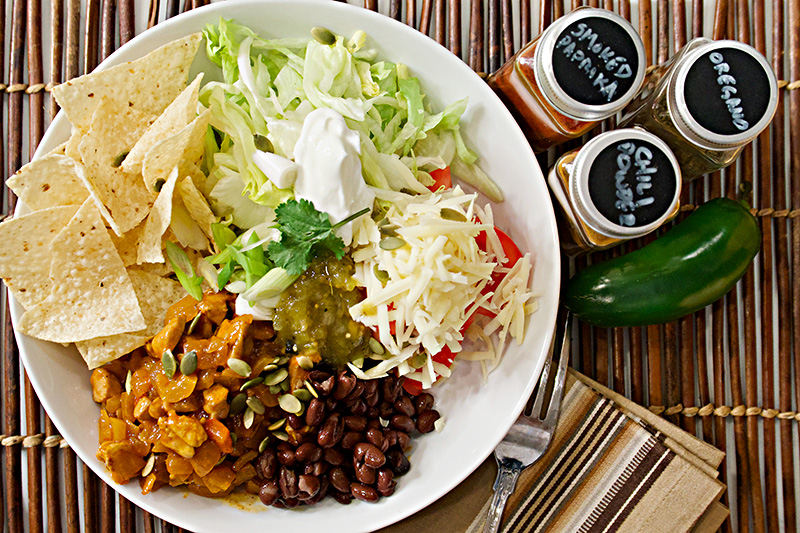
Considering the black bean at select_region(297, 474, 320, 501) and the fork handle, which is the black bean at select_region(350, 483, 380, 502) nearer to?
the black bean at select_region(297, 474, 320, 501)

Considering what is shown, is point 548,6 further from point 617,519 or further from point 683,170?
point 617,519

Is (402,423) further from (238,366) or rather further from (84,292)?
(84,292)

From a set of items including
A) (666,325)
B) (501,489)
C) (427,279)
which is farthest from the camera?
(666,325)

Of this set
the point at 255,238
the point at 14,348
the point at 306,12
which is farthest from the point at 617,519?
the point at 14,348

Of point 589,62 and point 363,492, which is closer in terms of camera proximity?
point 589,62

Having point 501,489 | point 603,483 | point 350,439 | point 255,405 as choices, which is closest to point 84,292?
point 255,405

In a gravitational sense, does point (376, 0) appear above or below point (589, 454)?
above
